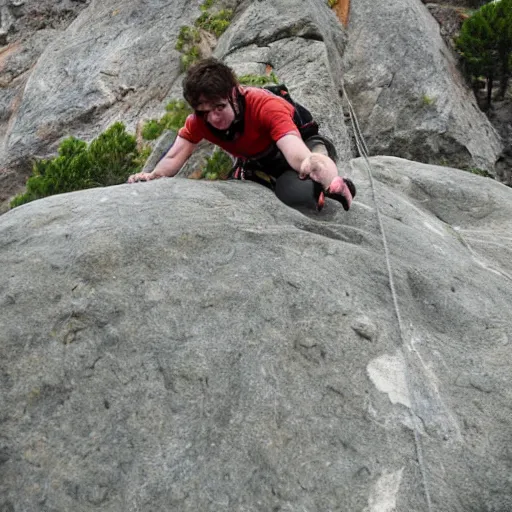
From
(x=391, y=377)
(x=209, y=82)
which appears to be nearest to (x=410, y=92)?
(x=209, y=82)

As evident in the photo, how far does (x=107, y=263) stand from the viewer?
378cm

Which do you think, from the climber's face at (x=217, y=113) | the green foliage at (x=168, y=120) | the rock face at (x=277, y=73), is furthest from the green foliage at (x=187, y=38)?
the climber's face at (x=217, y=113)

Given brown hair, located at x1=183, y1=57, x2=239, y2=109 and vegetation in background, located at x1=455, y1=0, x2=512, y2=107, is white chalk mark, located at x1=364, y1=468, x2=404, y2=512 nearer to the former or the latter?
brown hair, located at x1=183, y1=57, x2=239, y2=109

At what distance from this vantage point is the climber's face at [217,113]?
439cm

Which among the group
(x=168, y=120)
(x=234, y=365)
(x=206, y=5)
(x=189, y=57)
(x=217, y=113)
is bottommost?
(x=168, y=120)

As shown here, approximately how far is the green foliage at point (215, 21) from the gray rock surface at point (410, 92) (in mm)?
2450

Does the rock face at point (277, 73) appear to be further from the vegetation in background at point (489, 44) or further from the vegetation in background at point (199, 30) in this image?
the vegetation in background at point (489, 44)

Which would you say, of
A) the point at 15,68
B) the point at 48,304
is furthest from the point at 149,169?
the point at 15,68

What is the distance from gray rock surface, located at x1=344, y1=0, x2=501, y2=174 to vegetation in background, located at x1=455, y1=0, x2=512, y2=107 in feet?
1.35

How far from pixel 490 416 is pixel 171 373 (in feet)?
5.99

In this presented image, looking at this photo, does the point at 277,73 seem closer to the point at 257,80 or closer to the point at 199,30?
the point at 257,80

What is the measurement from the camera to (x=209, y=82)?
4258mm

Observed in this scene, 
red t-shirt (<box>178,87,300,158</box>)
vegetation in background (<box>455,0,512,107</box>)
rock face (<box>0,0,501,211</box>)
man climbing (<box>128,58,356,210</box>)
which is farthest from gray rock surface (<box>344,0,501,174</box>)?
red t-shirt (<box>178,87,300,158</box>)

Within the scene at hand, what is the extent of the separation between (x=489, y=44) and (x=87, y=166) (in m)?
8.43
